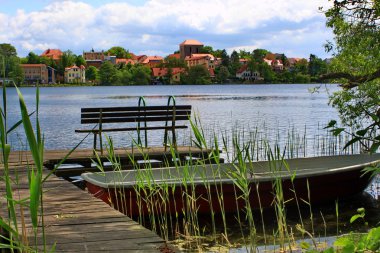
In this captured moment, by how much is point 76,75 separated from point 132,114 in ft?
528

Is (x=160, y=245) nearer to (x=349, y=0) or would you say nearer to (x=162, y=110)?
(x=162, y=110)

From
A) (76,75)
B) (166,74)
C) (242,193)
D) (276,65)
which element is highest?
(276,65)

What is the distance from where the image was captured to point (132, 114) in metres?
11.4

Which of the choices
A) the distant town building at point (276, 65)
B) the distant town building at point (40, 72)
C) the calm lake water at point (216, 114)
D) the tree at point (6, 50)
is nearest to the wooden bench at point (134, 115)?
the calm lake water at point (216, 114)

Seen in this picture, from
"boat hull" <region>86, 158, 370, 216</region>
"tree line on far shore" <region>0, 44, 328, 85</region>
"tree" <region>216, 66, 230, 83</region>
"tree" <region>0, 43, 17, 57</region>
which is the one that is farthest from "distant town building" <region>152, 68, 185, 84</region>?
"tree" <region>0, 43, 17, 57</region>

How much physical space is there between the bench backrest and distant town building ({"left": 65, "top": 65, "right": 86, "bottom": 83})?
15760 centimetres

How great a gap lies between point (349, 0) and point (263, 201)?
17.9ft

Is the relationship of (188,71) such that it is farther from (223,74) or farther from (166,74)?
(223,74)

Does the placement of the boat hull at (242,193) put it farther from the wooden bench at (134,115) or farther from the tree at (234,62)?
the tree at (234,62)

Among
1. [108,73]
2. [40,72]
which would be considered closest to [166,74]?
[108,73]

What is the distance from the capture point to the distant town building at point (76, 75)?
16631 cm

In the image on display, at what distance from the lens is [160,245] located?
173 inches

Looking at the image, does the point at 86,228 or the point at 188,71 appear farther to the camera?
the point at 188,71

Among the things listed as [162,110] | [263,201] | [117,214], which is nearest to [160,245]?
[117,214]
